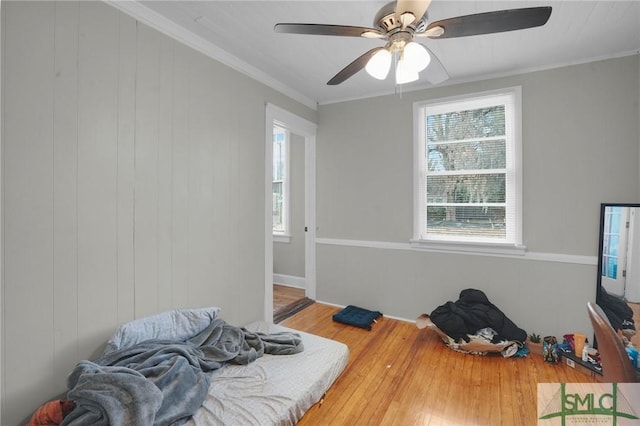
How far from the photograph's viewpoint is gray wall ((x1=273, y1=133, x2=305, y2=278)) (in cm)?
456

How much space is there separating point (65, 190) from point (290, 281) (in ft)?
11.3

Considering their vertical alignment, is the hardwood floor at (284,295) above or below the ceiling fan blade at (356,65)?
below

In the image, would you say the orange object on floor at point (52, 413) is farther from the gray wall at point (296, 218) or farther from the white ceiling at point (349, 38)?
the gray wall at point (296, 218)

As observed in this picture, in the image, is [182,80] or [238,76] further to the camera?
[238,76]

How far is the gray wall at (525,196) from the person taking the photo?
2.50m

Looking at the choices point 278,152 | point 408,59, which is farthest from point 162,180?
point 278,152

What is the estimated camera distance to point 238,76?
8.63 ft

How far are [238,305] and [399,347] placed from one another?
1545 millimetres

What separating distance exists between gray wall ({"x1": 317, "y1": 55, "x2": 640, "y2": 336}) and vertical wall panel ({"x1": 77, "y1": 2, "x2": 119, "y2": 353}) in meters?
2.45

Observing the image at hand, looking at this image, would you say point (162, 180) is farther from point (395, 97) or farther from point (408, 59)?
point (395, 97)

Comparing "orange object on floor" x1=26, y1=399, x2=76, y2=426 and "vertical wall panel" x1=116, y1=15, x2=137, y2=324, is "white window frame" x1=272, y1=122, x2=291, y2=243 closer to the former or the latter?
"vertical wall panel" x1=116, y1=15, x2=137, y2=324

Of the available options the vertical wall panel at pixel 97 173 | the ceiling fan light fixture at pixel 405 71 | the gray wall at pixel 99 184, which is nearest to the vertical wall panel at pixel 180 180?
the gray wall at pixel 99 184

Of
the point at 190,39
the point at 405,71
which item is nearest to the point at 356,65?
the point at 405,71

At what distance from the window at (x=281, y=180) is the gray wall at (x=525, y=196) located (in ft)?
3.41
